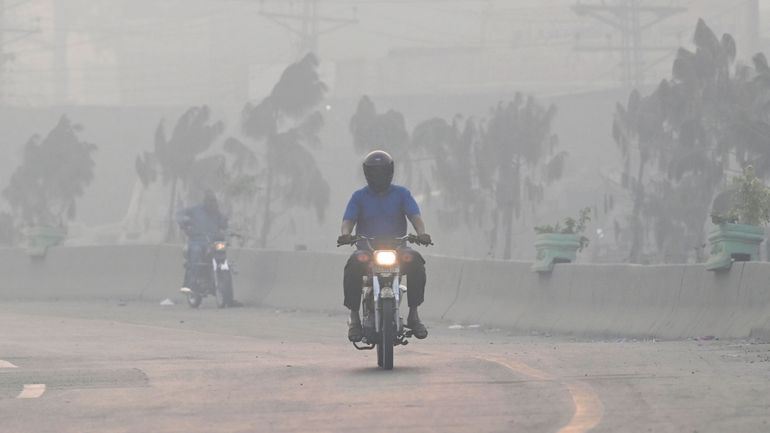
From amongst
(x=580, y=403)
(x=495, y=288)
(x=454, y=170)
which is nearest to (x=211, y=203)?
(x=495, y=288)

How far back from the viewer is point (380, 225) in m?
13.2

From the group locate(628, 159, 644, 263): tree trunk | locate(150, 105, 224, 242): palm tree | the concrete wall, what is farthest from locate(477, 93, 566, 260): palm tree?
the concrete wall

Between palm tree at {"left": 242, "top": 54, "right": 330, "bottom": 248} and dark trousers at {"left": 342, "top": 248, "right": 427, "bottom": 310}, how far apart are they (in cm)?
6443

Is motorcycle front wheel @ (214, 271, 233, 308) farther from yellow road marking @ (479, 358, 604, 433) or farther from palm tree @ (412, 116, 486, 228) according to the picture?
palm tree @ (412, 116, 486, 228)

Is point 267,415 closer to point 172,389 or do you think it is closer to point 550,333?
point 172,389

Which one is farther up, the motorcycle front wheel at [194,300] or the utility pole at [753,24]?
the utility pole at [753,24]

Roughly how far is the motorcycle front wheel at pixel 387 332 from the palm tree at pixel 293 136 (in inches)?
2560

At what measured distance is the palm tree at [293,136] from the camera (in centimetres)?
7825

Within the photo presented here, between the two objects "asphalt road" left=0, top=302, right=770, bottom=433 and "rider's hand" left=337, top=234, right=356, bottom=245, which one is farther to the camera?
"rider's hand" left=337, top=234, right=356, bottom=245

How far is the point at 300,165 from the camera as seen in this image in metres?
78.6

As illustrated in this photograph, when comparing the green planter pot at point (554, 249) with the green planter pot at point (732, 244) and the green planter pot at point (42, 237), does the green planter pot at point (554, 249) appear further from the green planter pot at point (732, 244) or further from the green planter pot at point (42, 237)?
the green planter pot at point (42, 237)

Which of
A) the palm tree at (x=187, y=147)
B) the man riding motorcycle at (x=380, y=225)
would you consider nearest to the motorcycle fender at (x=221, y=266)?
the man riding motorcycle at (x=380, y=225)

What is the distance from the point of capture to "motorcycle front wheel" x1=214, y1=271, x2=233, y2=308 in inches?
1134

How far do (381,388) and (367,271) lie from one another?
2.36 m
